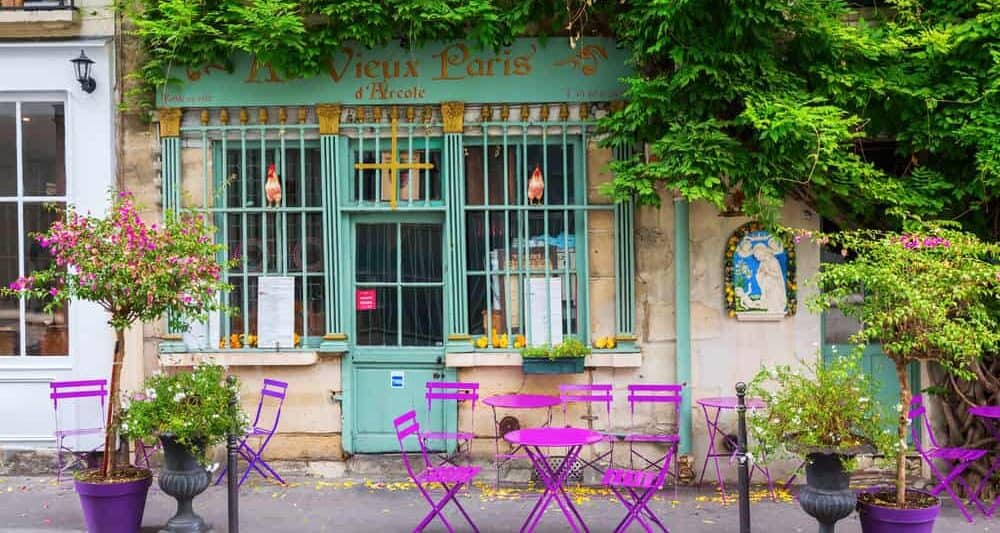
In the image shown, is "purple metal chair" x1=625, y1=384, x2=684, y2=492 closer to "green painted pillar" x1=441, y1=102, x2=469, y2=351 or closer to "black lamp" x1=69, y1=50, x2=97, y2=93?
"green painted pillar" x1=441, y1=102, x2=469, y2=351

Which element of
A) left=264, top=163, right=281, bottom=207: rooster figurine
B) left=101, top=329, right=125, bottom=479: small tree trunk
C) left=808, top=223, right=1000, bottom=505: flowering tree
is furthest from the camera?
left=264, top=163, right=281, bottom=207: rooster figurine

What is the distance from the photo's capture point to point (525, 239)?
352 inches

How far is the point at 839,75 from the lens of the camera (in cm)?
800

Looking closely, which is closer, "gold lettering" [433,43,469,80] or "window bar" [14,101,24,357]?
"gold lettering" [433,43,469,80]

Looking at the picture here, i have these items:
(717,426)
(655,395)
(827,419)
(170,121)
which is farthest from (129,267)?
(717,426)

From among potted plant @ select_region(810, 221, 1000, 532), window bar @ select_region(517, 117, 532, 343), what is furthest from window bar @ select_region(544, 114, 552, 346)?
potted plant @ select_region(810, 221, 1000, 532)

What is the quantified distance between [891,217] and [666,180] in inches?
80.1

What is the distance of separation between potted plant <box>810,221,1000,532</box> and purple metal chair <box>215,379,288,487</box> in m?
4.81

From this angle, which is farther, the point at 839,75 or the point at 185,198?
the point at 185,198

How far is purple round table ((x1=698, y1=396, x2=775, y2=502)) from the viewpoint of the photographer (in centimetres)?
818

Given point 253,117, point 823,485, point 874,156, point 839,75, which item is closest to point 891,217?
point 874,156

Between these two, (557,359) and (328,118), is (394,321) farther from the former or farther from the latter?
(328,118)

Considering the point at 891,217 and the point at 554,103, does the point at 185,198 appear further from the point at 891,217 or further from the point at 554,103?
the point at 891,217

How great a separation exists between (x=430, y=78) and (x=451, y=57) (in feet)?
0.91
